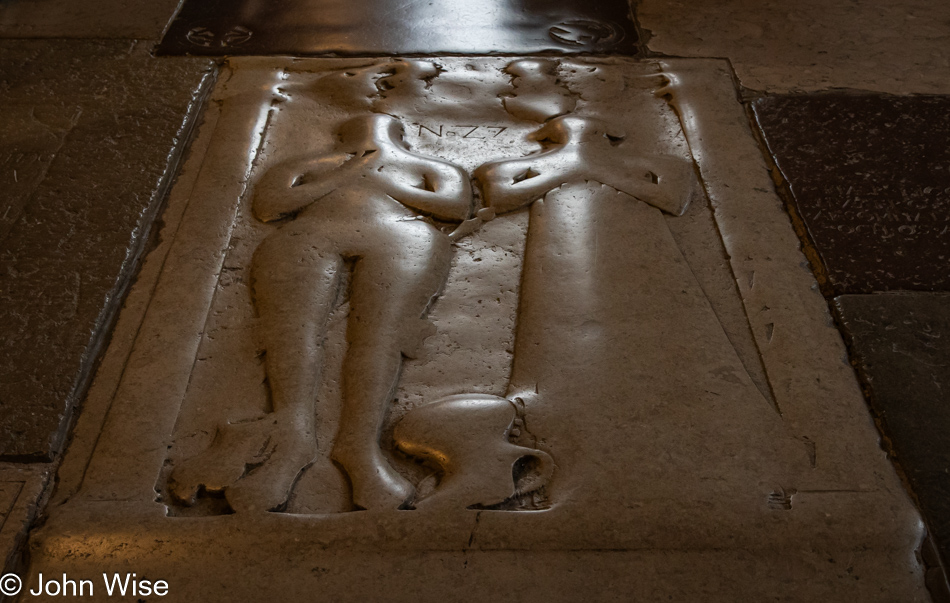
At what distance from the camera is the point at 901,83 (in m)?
2.33

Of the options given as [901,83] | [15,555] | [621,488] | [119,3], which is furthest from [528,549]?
[119,3]

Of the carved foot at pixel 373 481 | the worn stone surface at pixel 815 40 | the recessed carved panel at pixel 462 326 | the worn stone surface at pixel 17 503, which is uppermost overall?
the worn stone surface at pixel 815 40

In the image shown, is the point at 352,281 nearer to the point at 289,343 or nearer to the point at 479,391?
the point at 289,343

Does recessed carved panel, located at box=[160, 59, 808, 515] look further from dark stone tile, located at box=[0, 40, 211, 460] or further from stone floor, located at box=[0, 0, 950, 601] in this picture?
dark stone tile, located at box=[0, 40, 211, 460]

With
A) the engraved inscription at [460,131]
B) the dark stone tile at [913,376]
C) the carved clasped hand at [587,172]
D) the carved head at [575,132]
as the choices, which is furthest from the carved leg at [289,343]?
the dark stone tile at [913,376]

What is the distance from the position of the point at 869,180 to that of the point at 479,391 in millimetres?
1232

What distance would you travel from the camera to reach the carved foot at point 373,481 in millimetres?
1243

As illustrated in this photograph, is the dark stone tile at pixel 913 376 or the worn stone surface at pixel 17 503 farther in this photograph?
the dark stone tile at pixel 913 376

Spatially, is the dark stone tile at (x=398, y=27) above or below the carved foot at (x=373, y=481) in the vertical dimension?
above

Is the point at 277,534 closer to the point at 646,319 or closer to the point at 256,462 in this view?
the point at 256,462

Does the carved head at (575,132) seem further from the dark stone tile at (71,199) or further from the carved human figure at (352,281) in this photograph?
the dark stone tile at (71,199)

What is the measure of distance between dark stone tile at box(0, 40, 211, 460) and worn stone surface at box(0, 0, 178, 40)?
0.32ft

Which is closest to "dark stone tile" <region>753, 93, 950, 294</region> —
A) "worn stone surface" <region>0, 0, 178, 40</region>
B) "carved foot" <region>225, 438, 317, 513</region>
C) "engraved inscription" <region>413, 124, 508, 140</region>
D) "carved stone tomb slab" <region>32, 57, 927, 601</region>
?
"carved stone tomb slab" <region>32, 57, 927, 601</region>

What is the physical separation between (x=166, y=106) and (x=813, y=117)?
187cm
